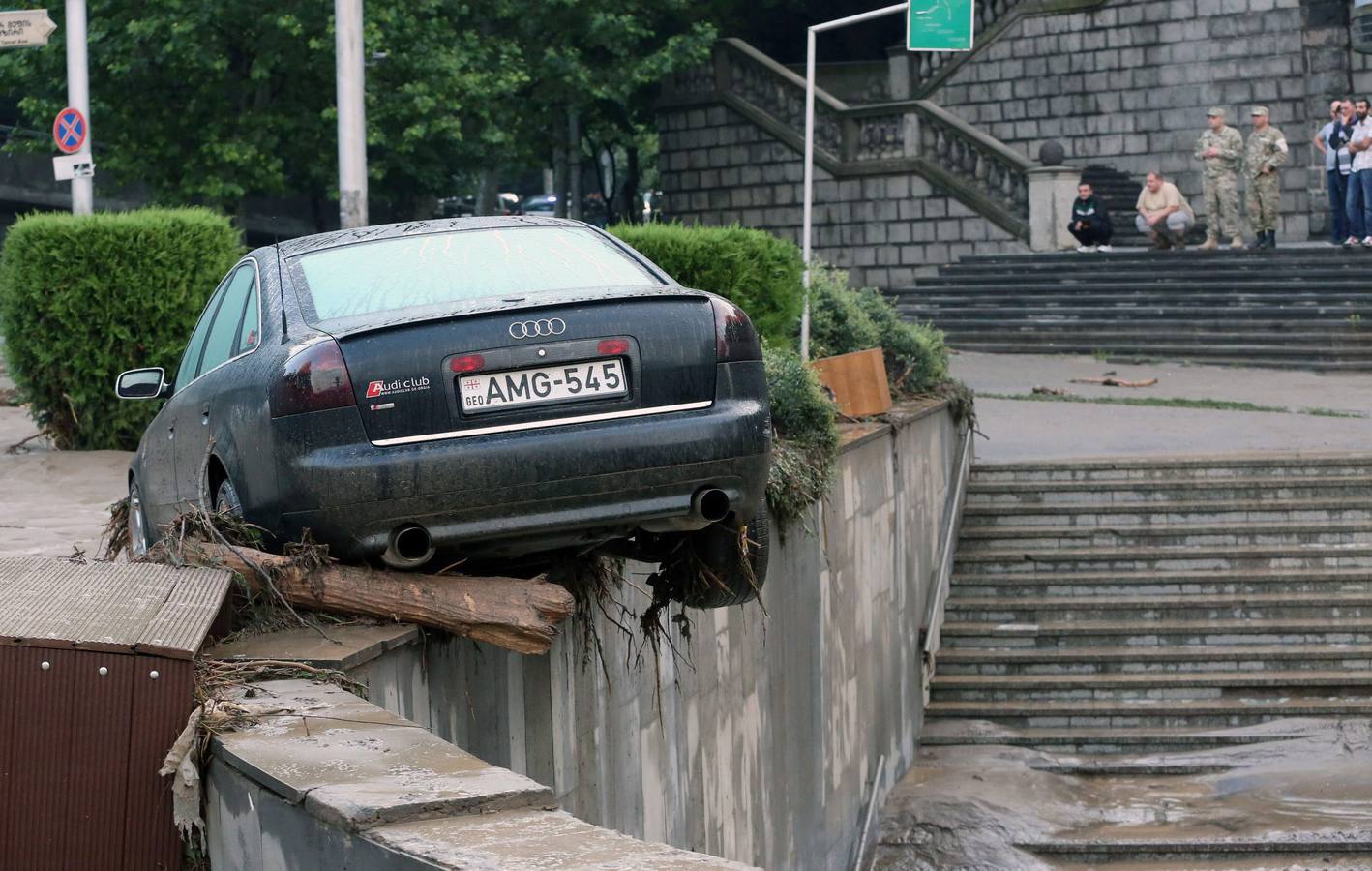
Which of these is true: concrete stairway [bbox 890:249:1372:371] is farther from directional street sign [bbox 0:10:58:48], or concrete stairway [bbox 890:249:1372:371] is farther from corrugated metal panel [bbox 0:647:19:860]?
corrugated metal panel [bbox 0:647:19:860]

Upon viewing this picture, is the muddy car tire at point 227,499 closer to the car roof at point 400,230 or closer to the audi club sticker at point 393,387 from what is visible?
the audi club sticker at point 393,387

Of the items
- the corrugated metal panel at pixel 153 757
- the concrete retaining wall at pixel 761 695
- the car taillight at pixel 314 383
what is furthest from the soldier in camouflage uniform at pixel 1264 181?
the corrugated metal panel at pixel 153 757

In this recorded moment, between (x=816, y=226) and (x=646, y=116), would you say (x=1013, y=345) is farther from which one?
(x=646, y=116)

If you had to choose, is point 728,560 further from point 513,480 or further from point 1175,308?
point 1175,308

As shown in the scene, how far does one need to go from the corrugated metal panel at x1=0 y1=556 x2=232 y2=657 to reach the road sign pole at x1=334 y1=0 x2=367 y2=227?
11.1 metres

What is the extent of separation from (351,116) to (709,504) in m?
11.5

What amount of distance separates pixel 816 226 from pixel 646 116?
5.22 meters

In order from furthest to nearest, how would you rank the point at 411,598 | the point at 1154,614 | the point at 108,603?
the point at 1154,614, the point at 411,598, the point at 108,603

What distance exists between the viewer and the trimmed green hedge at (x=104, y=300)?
1468 centimetres

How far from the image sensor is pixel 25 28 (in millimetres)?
16703

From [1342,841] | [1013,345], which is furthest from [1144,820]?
[1013,345]

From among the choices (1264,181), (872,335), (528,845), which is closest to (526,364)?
(528,845)

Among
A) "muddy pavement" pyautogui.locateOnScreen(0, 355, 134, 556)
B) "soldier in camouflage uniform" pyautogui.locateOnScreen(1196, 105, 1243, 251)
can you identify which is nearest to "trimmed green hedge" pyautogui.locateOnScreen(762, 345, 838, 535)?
"muddy pavement" pyautogui.locateOnScreen(0, 355, 134, 556)

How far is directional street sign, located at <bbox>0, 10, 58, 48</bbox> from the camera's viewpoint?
16.6m
